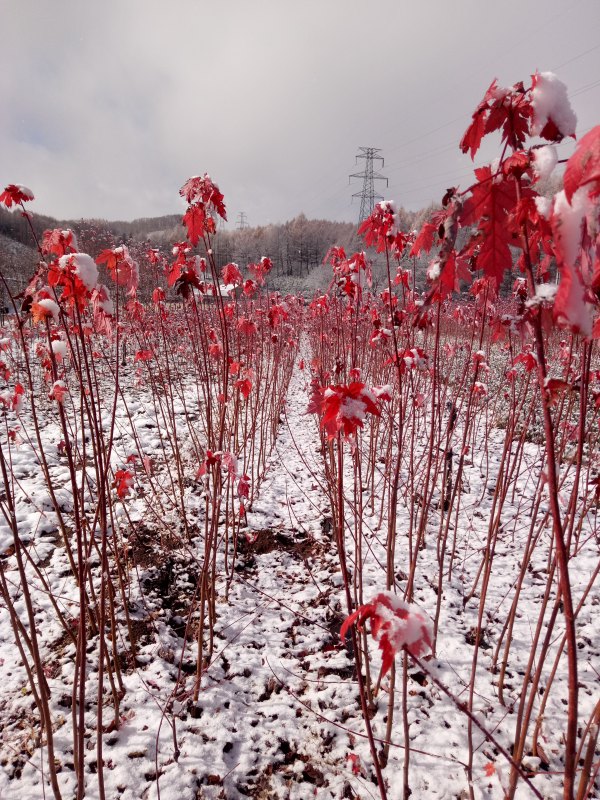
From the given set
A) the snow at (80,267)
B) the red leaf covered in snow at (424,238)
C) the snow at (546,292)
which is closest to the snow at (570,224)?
the snow at (546,292)

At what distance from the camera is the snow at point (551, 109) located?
662 millimetres

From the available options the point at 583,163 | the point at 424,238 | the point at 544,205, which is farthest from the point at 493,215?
the point at 424,238

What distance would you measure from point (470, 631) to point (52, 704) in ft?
7.39

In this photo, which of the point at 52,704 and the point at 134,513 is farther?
the point at 134,513

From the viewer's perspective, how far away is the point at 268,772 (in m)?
1.66

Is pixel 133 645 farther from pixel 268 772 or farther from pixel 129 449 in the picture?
pixel 129 449

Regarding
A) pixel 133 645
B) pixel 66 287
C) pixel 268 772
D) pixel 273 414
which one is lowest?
pixel 268 772

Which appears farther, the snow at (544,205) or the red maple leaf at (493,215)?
the red maple leaf at (493,215)

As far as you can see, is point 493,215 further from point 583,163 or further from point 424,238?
point 424,238

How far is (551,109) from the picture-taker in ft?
2.19

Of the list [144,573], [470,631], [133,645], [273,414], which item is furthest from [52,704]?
[273,414]

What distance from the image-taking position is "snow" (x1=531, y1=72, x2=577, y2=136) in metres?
0.66

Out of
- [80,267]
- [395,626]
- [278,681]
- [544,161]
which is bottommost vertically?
[278,681]

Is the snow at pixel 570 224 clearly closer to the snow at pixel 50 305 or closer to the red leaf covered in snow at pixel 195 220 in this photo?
the snow at pixel 50 305
